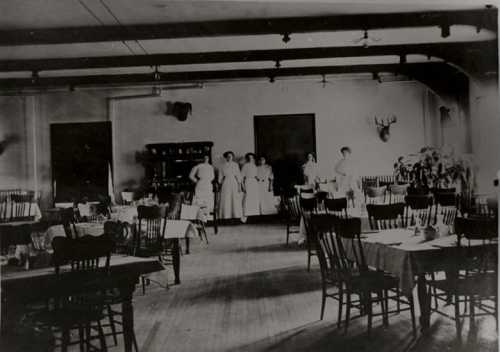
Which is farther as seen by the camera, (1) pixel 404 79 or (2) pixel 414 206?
(1) pixel 404 79

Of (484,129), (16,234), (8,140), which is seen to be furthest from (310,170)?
(16,234)

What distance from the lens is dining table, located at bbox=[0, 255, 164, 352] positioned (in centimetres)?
339

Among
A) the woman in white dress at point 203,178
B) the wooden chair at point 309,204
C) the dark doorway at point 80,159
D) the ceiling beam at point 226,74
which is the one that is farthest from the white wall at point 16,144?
the wooden chair at point 309,204

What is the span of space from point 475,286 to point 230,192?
9.51m

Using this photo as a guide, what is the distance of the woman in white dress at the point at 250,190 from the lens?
524 inches

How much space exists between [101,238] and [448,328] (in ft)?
9.64

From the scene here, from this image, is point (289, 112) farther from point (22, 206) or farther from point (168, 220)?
point (168, 220)

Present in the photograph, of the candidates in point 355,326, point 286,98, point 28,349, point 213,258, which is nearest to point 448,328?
point 355,326

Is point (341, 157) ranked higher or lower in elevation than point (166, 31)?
lower

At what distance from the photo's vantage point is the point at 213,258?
320 inches

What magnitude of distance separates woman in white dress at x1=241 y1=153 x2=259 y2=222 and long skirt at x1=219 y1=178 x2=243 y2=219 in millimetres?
187

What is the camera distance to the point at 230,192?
1321cm

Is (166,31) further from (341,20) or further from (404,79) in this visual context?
(404,79)

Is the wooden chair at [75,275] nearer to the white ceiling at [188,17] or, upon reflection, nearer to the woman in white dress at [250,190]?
the white ceiling at [188,17]
